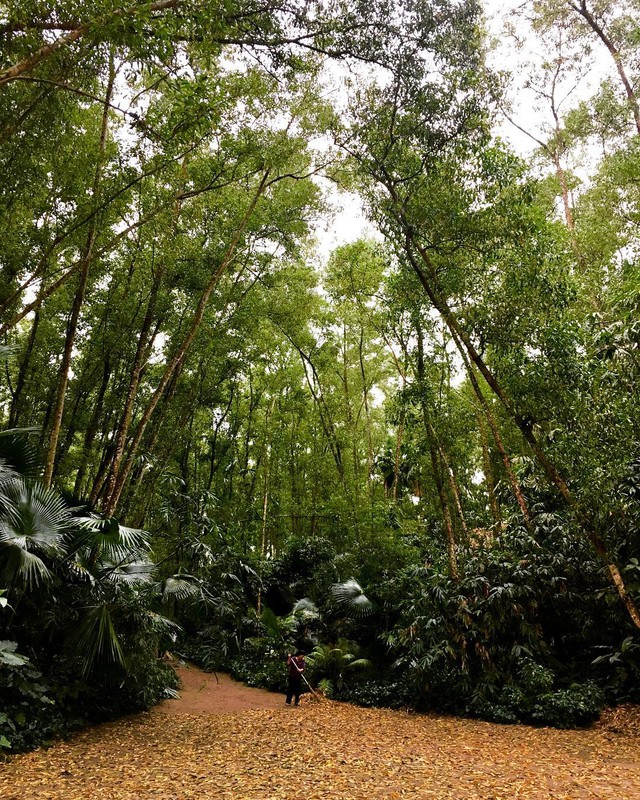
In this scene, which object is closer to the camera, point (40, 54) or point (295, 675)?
point (40, 54)

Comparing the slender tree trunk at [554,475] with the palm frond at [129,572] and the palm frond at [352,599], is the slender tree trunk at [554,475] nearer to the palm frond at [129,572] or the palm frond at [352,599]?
the palm frond at [352,599]

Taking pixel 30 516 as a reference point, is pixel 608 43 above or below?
above

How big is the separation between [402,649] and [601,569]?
4.08m

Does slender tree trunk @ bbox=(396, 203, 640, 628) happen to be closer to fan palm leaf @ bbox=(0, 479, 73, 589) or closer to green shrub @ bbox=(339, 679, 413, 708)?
green shrub @ bbox=(339, 679, 413, 708)

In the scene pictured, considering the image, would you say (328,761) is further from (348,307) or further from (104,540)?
(348,307)

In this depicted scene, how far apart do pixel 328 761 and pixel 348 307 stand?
30.1 ft

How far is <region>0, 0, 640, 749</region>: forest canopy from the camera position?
15.6 ft

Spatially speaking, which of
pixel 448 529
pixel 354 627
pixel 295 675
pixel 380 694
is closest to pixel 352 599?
pixel 354 627

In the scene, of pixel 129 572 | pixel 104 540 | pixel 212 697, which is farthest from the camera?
pixel 212 697

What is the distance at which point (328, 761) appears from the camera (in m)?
4.62

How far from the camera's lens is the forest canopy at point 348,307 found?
4758 mm

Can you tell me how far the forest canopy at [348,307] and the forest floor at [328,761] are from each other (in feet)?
1.67

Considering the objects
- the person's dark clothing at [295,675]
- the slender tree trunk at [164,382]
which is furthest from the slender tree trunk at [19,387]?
the person's dark clothing at [295,675]

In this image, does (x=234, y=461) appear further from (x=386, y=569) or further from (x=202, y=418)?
(x=386, y=569)
